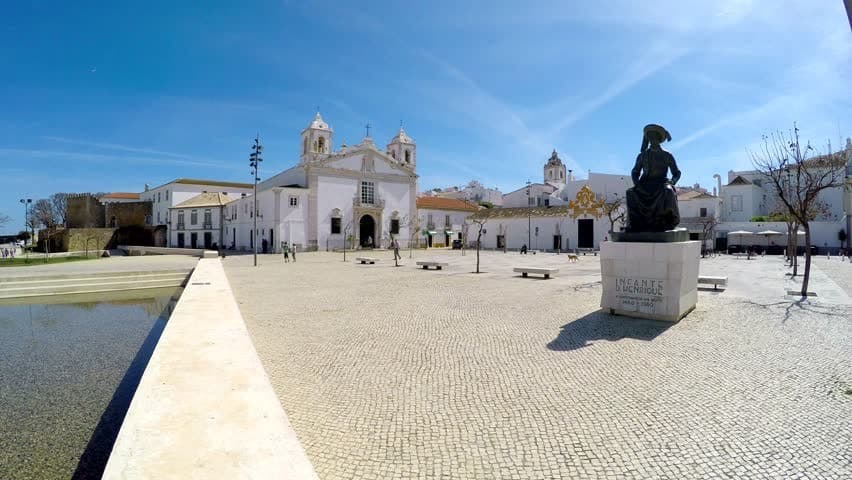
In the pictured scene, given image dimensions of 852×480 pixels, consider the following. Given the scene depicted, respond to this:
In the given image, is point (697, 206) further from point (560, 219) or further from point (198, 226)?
point (198, 226)

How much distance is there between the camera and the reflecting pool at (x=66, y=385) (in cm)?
378

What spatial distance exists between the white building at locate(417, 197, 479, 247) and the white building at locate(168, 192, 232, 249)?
23426 millimetres

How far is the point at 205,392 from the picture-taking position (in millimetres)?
3977

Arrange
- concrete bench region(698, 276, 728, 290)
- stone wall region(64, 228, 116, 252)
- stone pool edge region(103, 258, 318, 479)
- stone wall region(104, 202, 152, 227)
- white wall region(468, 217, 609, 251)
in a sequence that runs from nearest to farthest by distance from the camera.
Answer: stone pool edge region(103, 258, 318, 479), concrete bench region(698, 276, 728, 290), stone wall region(64, 228, 116, 252), white wall region(468, 217, 609, 251), stone wall region(104, 202, 152, 227)

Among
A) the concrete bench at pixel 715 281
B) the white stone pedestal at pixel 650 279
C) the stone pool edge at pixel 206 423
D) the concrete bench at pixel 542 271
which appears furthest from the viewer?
the concrete bench at pixel 542 271

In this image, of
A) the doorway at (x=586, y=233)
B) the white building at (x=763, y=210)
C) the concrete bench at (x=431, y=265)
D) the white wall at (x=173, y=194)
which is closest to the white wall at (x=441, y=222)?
the doorway at (x=586, y=233)

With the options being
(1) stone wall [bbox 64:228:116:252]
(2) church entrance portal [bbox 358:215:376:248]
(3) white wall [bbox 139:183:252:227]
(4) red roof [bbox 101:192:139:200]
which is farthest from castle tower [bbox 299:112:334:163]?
(4) red roof [bbox 101:192:139:200]

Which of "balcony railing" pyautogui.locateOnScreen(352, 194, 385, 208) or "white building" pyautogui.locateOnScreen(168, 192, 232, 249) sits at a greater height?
"balcony railing" pyautogui.locateOnScreen(352, 194, 385, 208)

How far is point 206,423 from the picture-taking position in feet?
10.9

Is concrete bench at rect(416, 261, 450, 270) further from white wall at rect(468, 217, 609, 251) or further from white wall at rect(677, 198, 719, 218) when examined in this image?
white wall at rect(677, 198, 719, 218)

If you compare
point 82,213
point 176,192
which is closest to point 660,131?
point 176,192

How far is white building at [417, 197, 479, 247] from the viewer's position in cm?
5575

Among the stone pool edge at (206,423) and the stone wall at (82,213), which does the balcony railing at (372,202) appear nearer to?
the stone pool edge at (206,423)

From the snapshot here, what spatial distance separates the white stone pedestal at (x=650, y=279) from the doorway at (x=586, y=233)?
138 feet
